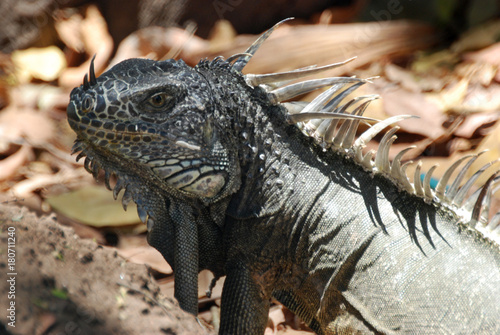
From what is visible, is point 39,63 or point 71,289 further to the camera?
point 39,63

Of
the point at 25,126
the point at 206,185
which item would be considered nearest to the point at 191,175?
the point at 206,185

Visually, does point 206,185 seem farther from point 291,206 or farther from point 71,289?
point 71,289

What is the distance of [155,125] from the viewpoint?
218cm

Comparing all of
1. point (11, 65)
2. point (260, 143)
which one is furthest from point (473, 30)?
point (11, 65)

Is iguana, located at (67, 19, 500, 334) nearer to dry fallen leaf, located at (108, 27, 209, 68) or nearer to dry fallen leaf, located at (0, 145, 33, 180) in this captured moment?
dry fallen leaf, located at (0, 145, 33, 180)

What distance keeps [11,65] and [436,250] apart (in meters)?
4.91

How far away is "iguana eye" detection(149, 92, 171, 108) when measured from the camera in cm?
217

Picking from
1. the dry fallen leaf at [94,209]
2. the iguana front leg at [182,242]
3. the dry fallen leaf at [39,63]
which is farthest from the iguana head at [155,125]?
the dry fallen leaf at [39,63]

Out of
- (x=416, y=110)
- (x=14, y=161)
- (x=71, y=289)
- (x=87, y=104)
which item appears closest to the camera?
(x=71, y=289)

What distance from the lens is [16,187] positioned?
4223 mm

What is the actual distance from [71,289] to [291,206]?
1062mm

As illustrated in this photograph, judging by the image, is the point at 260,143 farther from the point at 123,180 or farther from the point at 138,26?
the point at 138,26

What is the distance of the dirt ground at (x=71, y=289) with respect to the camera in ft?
5.19

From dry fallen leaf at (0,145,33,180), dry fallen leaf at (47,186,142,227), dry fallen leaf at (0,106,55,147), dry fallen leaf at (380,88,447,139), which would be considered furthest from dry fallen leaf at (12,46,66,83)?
dry fallen leaf at (380,88,447,139)
